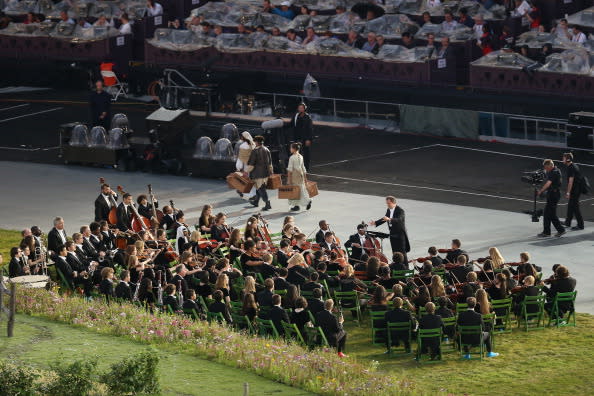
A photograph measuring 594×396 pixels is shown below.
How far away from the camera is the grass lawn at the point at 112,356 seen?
23500mm

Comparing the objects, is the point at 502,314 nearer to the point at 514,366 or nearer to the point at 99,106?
the point at 514,366

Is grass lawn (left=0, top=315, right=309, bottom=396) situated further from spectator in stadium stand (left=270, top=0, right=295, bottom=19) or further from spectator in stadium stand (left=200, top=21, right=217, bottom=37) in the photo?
spectator in stadium stand (left=270, top=0, right=295, bottom=19)

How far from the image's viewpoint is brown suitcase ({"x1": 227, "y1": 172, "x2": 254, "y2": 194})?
38125mm

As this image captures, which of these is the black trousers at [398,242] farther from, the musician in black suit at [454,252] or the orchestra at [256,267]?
the musician in black suit at [454,252]

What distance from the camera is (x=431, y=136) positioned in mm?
46500

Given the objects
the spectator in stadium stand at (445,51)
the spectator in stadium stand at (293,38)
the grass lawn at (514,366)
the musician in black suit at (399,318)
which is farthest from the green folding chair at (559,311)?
the spectator in stadium stand at (293,38)

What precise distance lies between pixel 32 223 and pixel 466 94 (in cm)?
1662

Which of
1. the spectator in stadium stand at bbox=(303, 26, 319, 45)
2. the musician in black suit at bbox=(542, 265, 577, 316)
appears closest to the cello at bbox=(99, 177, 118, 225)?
the musician in black suit at bbox=(542, 265, 577, 316)

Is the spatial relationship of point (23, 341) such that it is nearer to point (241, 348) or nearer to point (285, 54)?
point (241, 348)

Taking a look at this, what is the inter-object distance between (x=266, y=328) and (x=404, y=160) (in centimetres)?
1772

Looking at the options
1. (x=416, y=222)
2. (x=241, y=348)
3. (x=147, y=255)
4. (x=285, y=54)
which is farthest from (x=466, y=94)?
(x=241, y=348)

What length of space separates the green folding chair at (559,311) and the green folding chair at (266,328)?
5699 millimetres

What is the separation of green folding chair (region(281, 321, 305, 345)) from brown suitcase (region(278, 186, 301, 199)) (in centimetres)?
1111

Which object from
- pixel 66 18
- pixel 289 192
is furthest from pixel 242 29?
pixel 289 192
